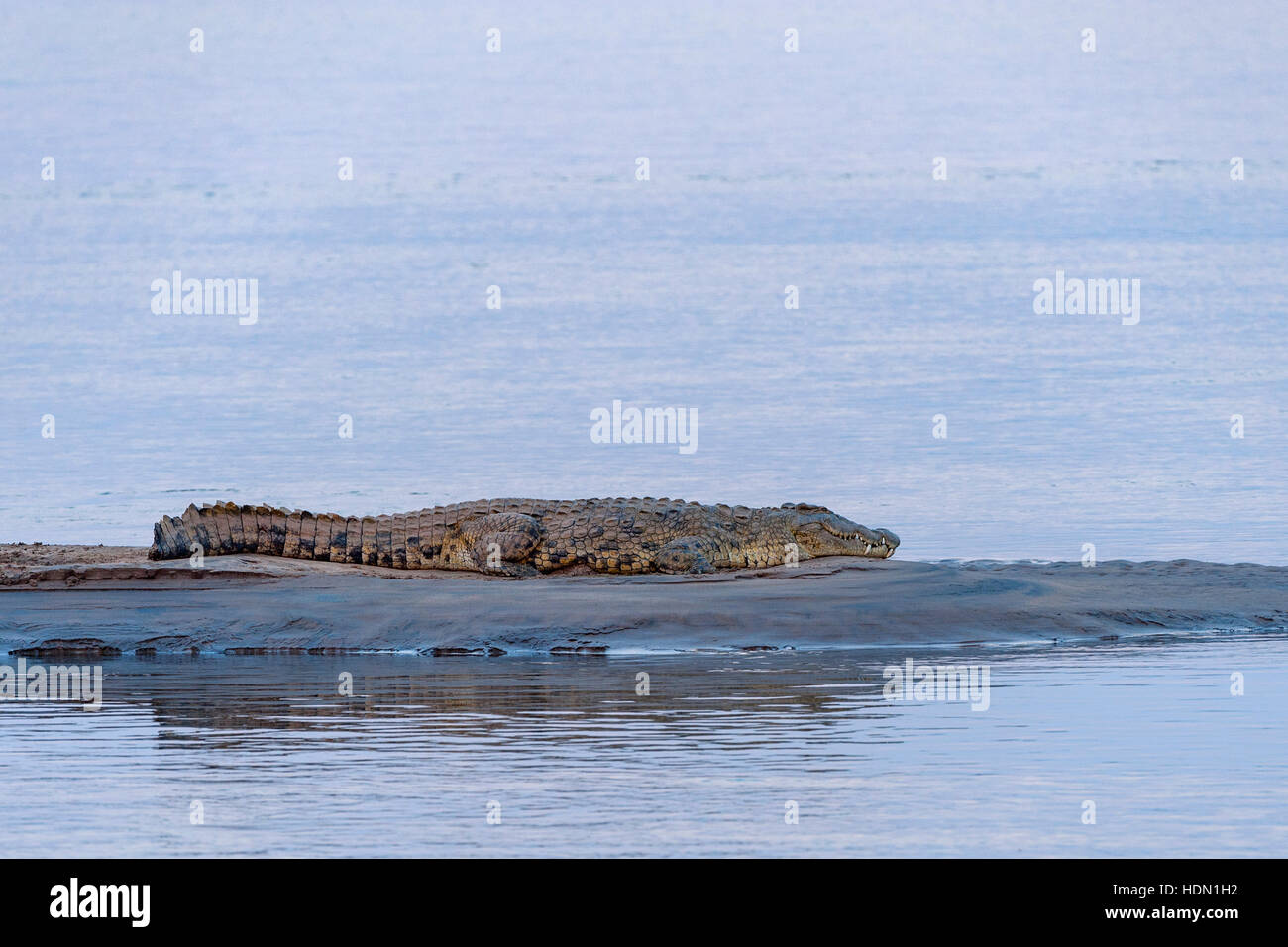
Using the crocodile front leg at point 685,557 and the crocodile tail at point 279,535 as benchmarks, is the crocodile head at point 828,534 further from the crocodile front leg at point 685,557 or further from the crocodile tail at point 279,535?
the crocodile tail at point 279,535

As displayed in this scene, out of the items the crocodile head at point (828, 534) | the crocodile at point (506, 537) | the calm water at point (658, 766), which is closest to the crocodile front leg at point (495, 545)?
the crocodile at point (506, 537)

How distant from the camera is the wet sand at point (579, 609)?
1311 cm

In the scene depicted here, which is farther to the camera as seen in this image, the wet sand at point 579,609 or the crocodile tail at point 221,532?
the crocodile tail at point 221,532

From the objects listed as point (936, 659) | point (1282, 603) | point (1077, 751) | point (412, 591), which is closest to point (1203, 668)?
point (936, 659)

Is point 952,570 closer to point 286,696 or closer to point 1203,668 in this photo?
point 1203,668

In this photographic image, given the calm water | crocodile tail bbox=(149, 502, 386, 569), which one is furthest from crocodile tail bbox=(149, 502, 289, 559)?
the calm water

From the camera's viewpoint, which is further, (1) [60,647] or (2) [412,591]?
(2) [412,591]

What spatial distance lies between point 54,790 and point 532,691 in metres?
3.66

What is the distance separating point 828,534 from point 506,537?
154 inches

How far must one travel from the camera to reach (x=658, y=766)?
22.9 feet

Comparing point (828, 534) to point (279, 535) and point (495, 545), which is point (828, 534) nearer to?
point (495, 545)

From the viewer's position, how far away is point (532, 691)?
9.89 metres

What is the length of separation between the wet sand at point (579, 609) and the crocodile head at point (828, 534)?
128 inches

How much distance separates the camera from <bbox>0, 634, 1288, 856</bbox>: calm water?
5594 mm
